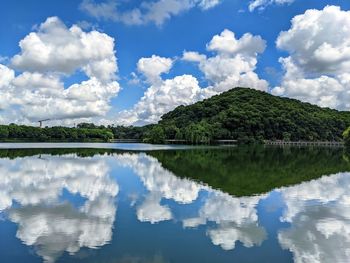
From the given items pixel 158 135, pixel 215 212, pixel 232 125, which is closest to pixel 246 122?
pixel 232 125

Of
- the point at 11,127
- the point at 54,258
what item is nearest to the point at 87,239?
the point at 54,258

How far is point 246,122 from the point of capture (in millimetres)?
116375

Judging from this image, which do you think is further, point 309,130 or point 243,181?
point 309,130

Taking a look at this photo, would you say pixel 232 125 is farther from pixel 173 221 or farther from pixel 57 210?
pixel 173 221

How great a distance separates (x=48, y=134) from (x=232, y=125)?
7411 centimetres

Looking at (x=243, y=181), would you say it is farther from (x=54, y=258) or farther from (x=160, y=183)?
(x=54, y=258)

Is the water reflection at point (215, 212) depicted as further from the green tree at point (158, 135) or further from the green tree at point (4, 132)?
the green tree at point (4, 132)

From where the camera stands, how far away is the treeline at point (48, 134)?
136125 mm

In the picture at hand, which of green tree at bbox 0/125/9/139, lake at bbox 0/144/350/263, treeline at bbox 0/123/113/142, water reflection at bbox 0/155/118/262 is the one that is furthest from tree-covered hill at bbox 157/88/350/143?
lake at bbox 0/144/350/263

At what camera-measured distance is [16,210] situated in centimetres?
1386

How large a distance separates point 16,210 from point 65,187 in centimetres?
561

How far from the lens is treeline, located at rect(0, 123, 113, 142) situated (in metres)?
136

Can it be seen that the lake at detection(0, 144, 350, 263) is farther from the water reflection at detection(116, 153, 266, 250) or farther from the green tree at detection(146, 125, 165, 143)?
the green tree at detection(146, 125, 165, 143)

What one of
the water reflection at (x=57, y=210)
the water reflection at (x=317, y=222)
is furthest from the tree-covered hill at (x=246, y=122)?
the water reflection at (x=317, y=222)
